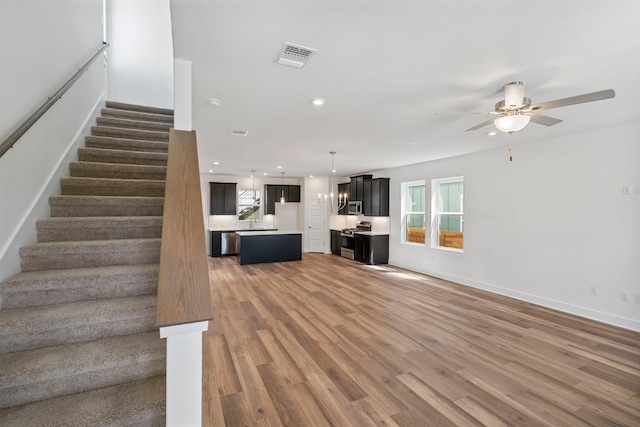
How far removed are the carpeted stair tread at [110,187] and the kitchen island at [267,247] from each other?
501 cm

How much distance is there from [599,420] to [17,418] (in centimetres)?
350

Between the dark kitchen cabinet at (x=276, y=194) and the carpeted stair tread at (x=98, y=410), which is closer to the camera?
the carpeted stair tread at (x=98, y=410)

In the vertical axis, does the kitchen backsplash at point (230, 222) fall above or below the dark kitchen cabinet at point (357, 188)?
below

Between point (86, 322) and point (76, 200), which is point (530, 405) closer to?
point (86, 322)

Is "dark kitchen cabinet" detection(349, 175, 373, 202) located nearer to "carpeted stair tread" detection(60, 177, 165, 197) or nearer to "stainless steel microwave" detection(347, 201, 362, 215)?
"stainless steel microwave" detection(347, 201, 362, 215)

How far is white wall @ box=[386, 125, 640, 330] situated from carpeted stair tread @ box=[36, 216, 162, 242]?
5364 mm

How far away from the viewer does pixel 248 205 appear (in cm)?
1001

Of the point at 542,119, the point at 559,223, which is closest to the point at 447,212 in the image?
the point at 559,223

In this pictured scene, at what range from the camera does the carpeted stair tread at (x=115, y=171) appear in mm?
2717

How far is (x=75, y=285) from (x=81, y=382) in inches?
25.9

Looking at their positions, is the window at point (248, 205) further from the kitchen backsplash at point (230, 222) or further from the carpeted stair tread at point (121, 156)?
the carpeted stair tread at point (121, 156)

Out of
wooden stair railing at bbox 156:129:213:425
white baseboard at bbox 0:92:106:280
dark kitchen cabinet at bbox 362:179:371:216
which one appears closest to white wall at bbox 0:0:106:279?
white baseboard at bbox 0:92:106:280

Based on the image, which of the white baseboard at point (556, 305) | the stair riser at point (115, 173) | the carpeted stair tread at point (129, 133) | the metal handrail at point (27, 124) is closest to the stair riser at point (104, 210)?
the stair riser at point (115, 173)

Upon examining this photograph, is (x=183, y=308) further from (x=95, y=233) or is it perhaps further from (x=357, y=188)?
(x=357, y=188)
